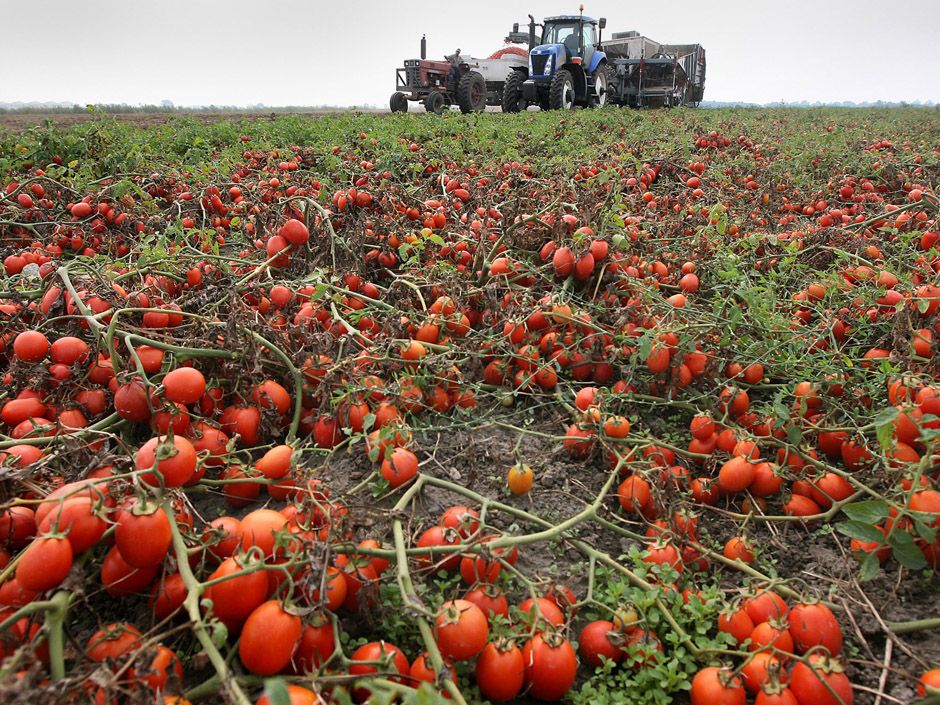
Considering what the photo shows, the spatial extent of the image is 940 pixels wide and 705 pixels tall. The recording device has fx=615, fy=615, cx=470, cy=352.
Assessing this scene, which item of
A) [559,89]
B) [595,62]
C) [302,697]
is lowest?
[302,697]

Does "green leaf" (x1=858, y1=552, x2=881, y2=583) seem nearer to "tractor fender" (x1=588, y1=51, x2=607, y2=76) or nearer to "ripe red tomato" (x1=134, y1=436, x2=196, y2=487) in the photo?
"ripe red tomato" (x1=134, y1=436, x2=196, y2=487)

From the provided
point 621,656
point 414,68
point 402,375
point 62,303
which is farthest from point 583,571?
point 414,68

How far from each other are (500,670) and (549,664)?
12 centimetres

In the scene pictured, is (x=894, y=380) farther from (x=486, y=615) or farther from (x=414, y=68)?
(x=414, y=68)

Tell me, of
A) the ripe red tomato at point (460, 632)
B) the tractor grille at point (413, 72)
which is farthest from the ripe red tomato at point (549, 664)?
the tractor grille at point (413, 72)

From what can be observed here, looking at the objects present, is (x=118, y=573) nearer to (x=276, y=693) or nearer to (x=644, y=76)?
(x=276, y=693)

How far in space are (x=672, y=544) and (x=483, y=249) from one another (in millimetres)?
1908

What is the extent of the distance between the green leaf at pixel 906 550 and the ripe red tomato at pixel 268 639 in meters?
1.58

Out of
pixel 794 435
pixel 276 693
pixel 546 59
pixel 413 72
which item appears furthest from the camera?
pixel 413 72

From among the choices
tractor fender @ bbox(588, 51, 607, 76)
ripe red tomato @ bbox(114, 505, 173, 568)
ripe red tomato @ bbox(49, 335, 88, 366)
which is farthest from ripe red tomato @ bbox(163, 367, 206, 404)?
tractor fender @ bbox(588, 51, 607, 76)

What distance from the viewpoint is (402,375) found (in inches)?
97.2

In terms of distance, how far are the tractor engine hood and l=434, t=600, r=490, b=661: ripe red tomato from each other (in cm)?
1829

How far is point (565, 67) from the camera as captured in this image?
18.0m

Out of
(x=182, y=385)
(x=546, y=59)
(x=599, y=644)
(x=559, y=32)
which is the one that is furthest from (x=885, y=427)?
(x=559, y=32)
